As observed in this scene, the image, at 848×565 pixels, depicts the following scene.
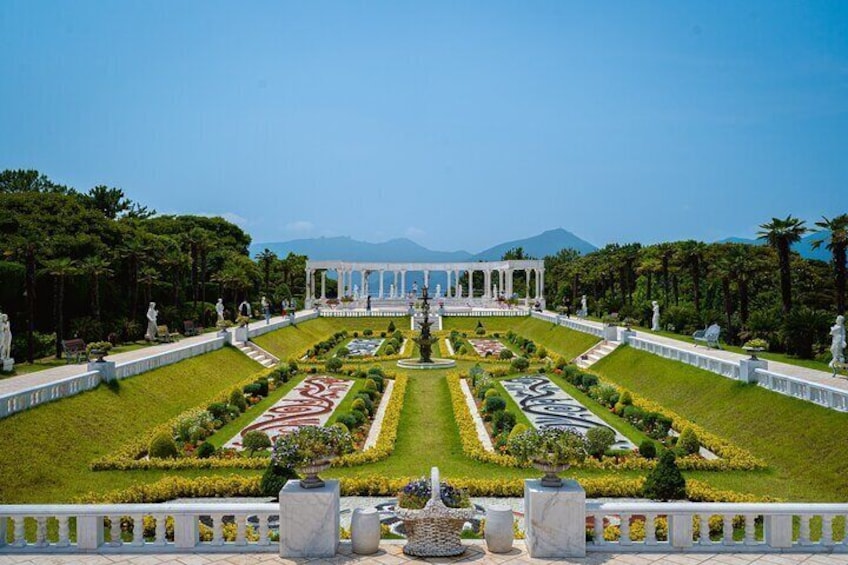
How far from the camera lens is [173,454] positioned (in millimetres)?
22391

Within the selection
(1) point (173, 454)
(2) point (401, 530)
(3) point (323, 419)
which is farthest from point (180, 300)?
(2) point (401, 530)

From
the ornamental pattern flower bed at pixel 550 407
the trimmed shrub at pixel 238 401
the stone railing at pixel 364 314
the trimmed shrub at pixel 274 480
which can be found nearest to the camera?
the trimmed shrub at pixel 274 480

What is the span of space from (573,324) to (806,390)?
3307 centimetres

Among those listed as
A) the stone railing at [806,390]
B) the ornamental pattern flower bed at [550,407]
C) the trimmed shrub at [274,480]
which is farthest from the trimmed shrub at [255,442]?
the stone railing at [806,390]

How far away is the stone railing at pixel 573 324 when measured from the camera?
49125mm

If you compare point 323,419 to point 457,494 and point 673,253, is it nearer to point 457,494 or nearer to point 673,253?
point 457,494

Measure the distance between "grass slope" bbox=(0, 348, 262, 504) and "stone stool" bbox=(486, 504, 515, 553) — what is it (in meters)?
11.9

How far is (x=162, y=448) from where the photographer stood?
72.8 ft

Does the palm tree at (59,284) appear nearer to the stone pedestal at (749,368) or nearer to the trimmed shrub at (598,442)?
the trimmed shrub at (598,442)

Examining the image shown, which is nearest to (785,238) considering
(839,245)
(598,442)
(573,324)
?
(839,245)

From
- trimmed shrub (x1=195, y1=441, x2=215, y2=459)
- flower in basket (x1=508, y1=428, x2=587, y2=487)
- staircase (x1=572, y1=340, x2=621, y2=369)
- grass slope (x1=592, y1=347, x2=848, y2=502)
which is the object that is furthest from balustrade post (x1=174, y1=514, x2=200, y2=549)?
staircase (x1=572, y1=340, x2=621, y2=369)

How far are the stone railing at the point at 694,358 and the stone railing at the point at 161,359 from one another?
78.0 feet

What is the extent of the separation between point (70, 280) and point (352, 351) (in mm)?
20151

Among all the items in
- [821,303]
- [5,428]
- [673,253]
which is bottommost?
[5,428]
